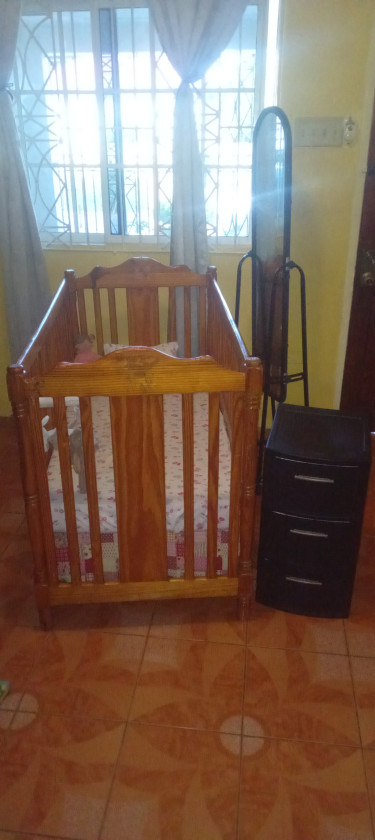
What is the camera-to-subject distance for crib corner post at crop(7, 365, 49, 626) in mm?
1437

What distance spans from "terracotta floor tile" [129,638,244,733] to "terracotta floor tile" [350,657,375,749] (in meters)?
0.32

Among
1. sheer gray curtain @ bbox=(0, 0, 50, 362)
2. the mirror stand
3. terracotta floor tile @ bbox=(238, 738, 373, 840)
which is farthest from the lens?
sheer gray curtain @ bbox=(0, 0, 50, 362)

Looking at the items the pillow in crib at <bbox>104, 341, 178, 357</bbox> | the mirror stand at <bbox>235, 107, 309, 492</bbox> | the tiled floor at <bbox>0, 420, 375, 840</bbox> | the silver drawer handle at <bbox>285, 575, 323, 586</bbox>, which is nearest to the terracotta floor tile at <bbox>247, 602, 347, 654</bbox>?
the tiled floor at <bbox>0, 420, 375, 840</bbox>

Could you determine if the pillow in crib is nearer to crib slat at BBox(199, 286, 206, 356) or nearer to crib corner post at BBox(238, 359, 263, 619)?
crib slat at BBox(199, 286, 206, 356)

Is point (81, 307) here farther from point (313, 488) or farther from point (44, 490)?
point (313, 488)

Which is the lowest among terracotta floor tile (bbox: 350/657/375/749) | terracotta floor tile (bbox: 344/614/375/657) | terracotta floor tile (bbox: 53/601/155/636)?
terracotta floor tile (bbox: 350/657/375/749)

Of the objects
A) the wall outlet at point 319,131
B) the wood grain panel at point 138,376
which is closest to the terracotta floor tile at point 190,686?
the wood grain panel at point 138,376

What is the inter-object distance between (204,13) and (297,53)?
1.36 feet

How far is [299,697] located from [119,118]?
8.11 feet

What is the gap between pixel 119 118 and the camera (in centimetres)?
267

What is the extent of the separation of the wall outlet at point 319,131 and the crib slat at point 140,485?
1626mm

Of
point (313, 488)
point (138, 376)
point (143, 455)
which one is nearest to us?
point (138, 376)

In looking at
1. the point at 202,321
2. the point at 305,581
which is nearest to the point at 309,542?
the point at 305,581

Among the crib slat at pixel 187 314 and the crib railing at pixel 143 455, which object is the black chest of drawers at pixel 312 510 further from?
the crib slat at pixel 187 314
